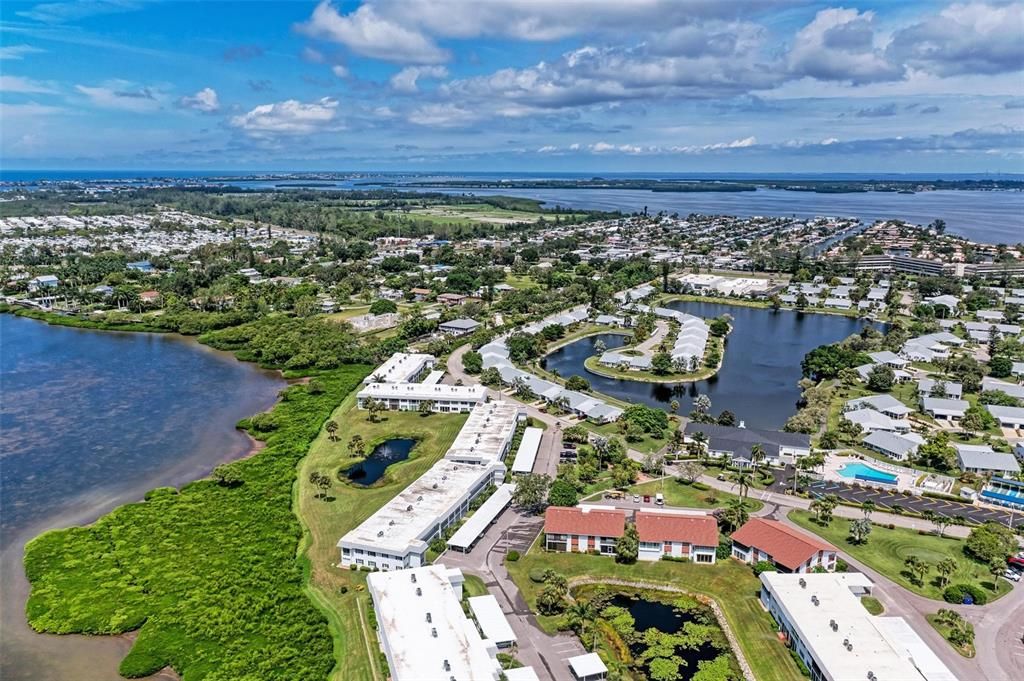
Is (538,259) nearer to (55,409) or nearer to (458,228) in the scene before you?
(458,228)

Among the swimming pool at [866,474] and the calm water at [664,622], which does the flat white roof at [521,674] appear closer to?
the calm water at [664,622]

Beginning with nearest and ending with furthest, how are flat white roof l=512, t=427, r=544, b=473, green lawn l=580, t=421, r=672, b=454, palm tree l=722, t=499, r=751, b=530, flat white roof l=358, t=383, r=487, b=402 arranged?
palm tree l=722, t=499, r=751, b=530, flat white roof l=512, t=427, r=544, b=473, green lawn l=580, t=421, r=672, b=454, flat white roof l=358, t=383, r=487, b=402

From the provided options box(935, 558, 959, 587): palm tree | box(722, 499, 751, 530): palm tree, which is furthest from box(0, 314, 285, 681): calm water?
box(935, 558, 959, 587): palm tree

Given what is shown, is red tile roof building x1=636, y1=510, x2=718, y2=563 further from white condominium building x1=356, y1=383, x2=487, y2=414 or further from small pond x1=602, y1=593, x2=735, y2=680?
white condominium building x1=356, y1=383, x2=487, y2=414

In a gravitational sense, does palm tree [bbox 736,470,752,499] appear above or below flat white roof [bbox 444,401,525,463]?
below

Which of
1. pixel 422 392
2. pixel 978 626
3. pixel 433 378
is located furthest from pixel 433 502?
pixel 978 626

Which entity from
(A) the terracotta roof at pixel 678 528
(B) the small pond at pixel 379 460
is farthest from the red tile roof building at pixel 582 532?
(B) the small pond at pixel 379 460

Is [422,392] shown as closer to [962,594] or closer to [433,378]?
[433,378]
